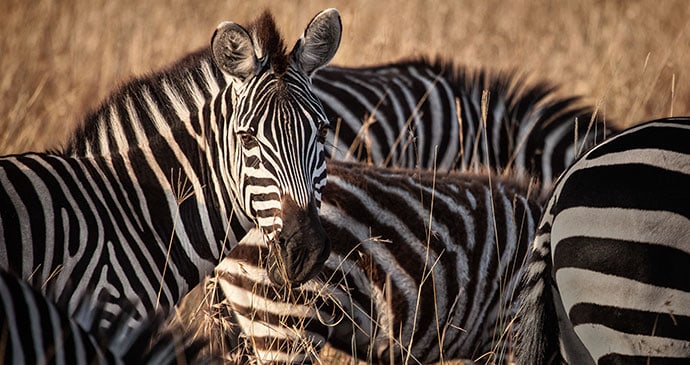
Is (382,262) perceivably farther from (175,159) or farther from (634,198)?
(634,198)

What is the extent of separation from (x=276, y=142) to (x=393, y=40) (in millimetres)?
9181

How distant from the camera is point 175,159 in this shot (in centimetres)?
457

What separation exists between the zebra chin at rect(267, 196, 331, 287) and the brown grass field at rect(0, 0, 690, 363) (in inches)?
207

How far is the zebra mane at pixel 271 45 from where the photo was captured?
442 cm

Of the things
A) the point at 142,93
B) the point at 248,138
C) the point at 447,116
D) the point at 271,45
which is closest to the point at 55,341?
the point at 248,138

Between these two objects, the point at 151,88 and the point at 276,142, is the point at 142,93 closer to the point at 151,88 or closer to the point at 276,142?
the point at 151,88

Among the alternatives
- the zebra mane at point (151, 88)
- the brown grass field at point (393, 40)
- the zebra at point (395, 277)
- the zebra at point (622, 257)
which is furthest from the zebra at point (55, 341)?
the brown grass field at point (393, 40)

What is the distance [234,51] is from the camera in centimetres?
441

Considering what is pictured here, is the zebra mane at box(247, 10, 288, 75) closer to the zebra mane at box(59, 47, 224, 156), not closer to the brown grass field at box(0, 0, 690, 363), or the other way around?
the zebra mane at box(59, 47, 224, 156)

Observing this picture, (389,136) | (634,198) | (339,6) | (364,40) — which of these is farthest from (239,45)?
(339,6)

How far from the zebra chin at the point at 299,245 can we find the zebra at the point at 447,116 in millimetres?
3303

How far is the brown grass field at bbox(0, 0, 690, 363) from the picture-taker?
35.1 feet

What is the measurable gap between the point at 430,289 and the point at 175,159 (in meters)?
1.49

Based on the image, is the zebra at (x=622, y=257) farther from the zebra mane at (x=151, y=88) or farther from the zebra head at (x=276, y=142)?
the zebra mane at (x=151, y=88)
